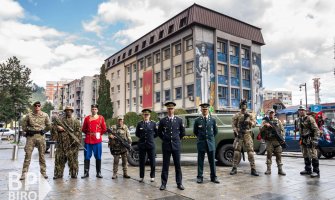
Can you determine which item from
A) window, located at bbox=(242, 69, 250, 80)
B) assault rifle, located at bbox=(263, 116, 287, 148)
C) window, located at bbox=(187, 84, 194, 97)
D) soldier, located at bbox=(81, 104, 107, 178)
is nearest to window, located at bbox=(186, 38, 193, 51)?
window, located at bbox=(187, 84, 194, 97)

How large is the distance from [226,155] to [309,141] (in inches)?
119

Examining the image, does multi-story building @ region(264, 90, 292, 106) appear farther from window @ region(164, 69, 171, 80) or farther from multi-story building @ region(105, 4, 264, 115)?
window @ region(164, 69, 171, 80)

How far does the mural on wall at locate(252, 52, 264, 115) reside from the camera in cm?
3997

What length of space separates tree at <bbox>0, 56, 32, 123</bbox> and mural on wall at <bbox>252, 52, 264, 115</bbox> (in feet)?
92.0

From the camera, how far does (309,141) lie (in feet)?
26.8

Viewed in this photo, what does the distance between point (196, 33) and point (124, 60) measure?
19.3 metres

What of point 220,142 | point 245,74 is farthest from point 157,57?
point 220,142

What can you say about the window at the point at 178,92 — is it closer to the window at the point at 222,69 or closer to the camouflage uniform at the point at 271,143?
the window at the point at 222,69

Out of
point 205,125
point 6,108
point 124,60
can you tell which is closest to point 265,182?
point 205,125

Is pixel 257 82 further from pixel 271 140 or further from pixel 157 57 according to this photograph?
pixel 271 140

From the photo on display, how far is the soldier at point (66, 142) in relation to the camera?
26.2 ft

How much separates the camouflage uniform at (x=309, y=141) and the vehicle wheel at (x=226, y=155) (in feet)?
8.61

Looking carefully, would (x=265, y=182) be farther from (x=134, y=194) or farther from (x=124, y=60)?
(x=124, y=60)

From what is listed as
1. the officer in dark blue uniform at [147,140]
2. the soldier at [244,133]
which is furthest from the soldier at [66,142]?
the soldier at [244,133]
